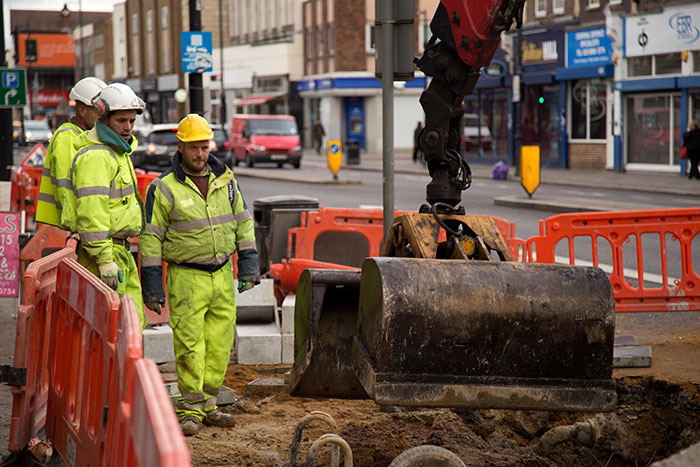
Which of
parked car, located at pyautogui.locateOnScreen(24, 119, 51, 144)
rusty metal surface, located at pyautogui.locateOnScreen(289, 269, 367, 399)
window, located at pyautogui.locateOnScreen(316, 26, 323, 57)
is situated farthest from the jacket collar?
window, located at pyautogui.locateOnScreen(316, 26, 323, 57)

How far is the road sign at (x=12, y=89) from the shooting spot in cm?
1695

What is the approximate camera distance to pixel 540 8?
39.9m

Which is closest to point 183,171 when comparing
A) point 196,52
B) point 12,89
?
point 196,52

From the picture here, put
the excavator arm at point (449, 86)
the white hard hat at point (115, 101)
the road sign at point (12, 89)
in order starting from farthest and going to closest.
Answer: the road sign at point (12, 89) → the white hard hat at point (115, 101) → the excavator arm at point (449, 86)

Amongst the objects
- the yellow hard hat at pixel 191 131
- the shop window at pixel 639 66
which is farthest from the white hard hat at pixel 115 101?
the shop window at pixel 639 66

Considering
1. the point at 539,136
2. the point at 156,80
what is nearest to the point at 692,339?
the point at 539,136

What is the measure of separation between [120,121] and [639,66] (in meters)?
30.2

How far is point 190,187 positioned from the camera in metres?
6.49

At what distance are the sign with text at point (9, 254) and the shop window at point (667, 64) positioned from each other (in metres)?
27.2

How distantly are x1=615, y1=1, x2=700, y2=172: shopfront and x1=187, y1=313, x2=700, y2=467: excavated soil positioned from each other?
82.4 ft

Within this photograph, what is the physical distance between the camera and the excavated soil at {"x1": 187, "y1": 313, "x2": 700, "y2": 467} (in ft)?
19.8

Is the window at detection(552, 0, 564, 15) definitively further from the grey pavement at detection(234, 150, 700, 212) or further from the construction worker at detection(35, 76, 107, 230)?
the construction worker at detection(35, 76, 107, 230)

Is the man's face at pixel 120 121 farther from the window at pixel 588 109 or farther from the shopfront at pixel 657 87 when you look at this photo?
the window at pixel 588 109

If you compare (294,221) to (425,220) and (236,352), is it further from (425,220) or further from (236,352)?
(425,220)
